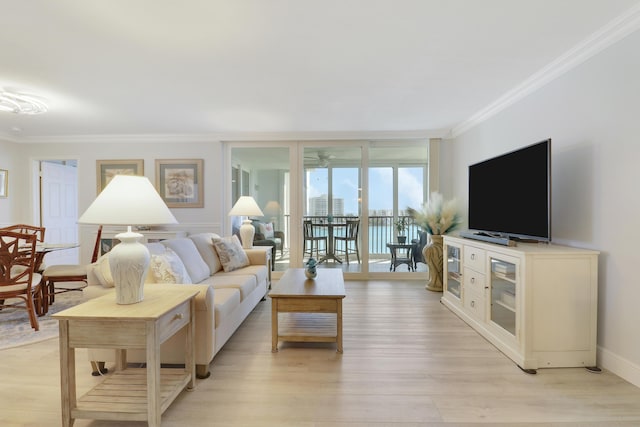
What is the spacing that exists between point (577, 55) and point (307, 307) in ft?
9.71

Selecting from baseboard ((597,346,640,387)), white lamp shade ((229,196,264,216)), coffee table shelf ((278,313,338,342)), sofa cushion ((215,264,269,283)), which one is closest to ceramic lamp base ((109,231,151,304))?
coffee table shelf ((278,313,338,342))

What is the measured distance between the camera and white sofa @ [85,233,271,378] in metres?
2.12

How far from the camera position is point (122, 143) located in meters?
5.18

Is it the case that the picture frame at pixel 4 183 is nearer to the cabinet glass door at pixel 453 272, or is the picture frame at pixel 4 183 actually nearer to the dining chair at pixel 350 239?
the dining chair at pixel 350 239

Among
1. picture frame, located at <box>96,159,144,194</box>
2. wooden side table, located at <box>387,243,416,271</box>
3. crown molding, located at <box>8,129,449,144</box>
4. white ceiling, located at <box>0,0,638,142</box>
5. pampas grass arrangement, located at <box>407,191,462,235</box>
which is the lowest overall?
wooden side table, located at <box>387,243,416,271</box>

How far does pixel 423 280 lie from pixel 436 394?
321 cm

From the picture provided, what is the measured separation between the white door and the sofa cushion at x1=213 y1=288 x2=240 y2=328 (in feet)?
15.4

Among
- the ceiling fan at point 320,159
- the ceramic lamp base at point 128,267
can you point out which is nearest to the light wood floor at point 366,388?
the ceramic lamp base at point 128,267

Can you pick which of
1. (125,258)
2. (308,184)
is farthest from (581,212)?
(308,184)

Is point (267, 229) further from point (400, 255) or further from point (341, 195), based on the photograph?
point (400, 255)

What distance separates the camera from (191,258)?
119 inches

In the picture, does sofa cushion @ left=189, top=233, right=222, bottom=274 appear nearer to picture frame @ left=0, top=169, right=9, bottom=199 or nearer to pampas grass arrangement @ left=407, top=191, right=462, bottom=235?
pampas grass arrangement @ left=407, top=191, right=462, bottom=235

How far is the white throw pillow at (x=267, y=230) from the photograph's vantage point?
5.13m

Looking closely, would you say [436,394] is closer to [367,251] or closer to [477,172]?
[477,172]
